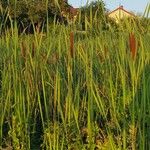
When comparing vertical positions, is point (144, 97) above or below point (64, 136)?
above

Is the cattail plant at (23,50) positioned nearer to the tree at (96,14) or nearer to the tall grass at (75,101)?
the tall grass at (75,101)

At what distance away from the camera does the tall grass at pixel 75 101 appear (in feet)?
7.42

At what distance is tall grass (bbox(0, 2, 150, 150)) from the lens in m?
2.26

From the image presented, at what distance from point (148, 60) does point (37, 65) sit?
64 cm

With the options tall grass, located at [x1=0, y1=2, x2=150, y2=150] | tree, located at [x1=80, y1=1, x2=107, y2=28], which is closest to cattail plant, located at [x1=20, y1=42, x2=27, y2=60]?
tall grass, located at [x1=0, y1=2, x2=150, y2=150]

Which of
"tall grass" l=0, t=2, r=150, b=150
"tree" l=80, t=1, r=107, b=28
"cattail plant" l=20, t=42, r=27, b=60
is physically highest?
"tree" l=80, t=1, r=107, b=28

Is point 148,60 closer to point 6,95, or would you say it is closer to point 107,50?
point 107,50

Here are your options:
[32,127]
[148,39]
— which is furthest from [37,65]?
[148,39]

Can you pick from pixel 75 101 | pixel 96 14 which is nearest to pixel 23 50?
pixel 75 101

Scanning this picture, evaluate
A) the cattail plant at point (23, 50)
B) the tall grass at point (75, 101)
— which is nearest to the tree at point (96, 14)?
the tall grass at point (75, 101)

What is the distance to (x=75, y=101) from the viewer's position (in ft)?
7.95

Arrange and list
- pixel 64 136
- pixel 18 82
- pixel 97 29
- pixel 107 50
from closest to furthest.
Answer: pixel 64 136, pixel 18 82, pixel 107 50, pixel 97 29

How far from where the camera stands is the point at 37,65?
9.20ft

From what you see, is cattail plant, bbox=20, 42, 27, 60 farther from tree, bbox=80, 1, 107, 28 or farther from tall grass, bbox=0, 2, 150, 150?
tree, bbox=80, 1, 107, 28
